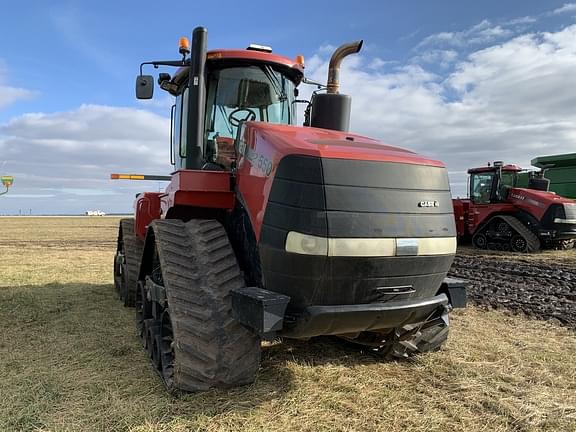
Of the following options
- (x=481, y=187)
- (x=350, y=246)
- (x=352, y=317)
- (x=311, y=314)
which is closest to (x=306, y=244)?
(x=350, y=246)

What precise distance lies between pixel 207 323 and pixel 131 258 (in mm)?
3677

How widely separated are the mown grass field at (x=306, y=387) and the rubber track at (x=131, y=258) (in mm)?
748

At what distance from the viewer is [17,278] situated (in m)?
8.71

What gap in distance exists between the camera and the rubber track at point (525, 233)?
560 inches

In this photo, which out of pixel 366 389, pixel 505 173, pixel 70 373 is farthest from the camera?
pixel 505 173

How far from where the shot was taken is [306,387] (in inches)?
143

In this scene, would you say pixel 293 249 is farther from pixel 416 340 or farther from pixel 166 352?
pixel 416 340

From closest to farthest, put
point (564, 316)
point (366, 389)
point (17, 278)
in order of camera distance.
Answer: point (366, 389), point (564, 316), point (17, 278)

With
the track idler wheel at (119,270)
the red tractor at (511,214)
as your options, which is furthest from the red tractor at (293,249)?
the red tractor at (511,214)

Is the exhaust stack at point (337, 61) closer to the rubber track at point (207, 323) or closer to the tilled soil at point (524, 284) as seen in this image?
the rubber track at point (207, 323)

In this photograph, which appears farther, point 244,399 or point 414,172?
point 244,399

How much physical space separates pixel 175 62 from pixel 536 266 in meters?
10.0

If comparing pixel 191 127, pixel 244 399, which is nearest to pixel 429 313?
pixel 244 399

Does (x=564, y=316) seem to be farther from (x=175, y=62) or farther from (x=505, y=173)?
(x=505, y=173)
